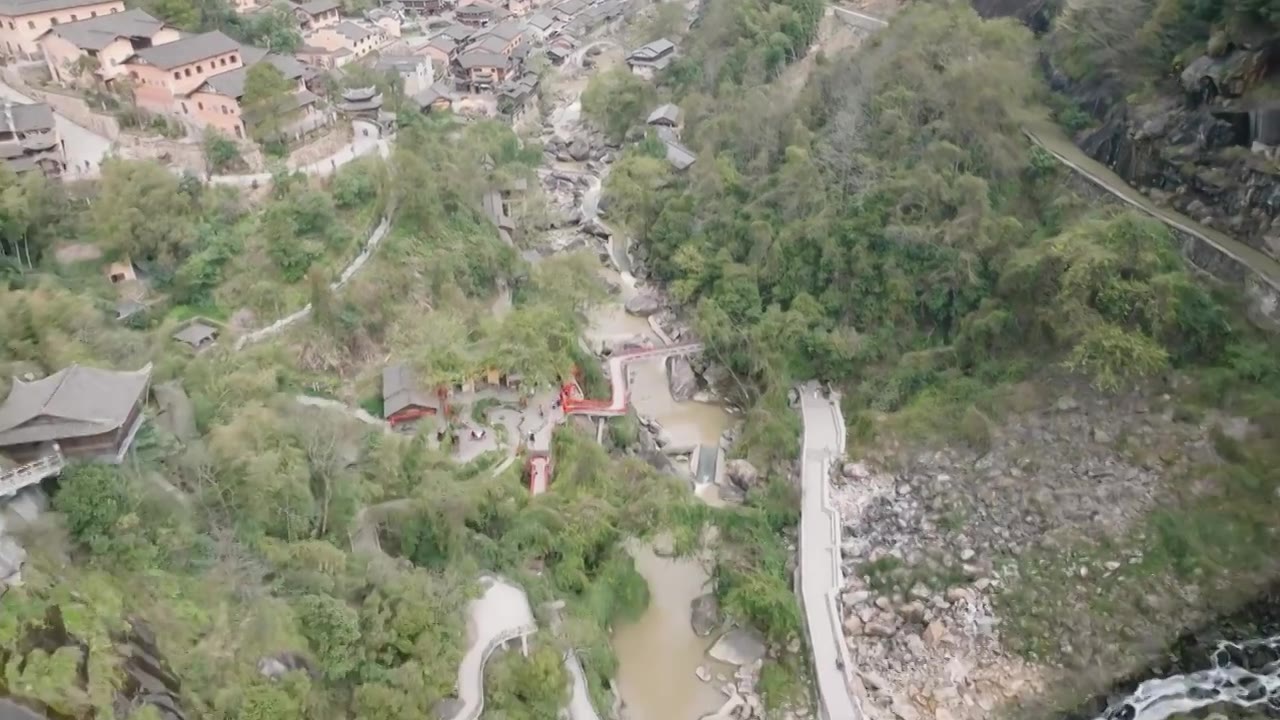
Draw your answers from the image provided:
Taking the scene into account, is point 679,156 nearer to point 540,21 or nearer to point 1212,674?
point 1212,674

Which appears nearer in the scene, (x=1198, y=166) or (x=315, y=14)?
(x=1198, y=166)

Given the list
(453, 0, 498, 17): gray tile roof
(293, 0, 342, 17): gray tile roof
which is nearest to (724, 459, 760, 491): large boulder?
(293, 0, 342, 17): gray tile roof

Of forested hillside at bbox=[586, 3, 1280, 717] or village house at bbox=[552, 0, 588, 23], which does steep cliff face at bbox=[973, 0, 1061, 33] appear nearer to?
forested hillside at bbox=[586, 3, 1280, 717]

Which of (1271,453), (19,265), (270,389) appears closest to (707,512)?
(270,389)

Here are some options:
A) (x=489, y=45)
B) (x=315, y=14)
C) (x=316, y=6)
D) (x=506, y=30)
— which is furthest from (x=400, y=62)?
(x=506, y=30)

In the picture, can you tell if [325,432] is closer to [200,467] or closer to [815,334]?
[200,467]

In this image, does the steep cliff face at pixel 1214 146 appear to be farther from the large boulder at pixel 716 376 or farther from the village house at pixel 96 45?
the village house at pixel 96 45
